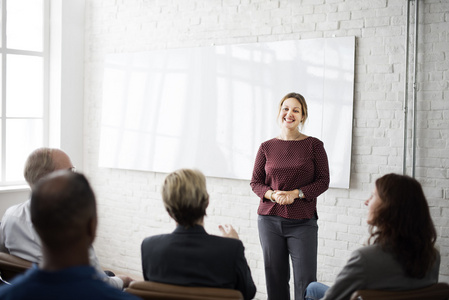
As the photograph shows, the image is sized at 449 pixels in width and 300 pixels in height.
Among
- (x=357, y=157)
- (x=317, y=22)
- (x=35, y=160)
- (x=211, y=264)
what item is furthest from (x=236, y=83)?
(x=211, y=264)

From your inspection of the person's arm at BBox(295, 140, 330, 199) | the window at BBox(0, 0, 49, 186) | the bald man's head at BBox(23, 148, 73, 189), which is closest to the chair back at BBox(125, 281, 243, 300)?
the bald man's head at BBox(23, 148, 73, 189)

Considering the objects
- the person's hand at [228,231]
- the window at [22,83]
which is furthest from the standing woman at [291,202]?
the window at [22,83]

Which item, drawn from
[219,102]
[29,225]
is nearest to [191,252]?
[29,225]

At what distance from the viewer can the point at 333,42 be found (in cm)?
464

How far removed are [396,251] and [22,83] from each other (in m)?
5.38

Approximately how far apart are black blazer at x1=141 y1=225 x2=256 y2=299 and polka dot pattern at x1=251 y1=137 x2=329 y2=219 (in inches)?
60.9

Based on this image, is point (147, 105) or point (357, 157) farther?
point (147, 105)

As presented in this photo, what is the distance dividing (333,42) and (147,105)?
2.32m

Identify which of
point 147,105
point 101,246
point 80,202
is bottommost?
point 101,246

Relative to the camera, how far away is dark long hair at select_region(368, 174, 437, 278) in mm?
2262

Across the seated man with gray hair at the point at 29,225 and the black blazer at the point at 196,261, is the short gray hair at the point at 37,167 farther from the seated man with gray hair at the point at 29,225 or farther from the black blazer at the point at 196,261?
the black blazer at the point at 196,261

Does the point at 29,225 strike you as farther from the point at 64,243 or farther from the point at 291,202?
the point at 291,202

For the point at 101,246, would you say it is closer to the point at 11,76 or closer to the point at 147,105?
the point at 147,105

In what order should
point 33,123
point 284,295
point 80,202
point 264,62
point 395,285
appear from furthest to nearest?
1. point 33,123
2. point 264,62
3. point 284,295
4. point 395,285
5. point 80,202
